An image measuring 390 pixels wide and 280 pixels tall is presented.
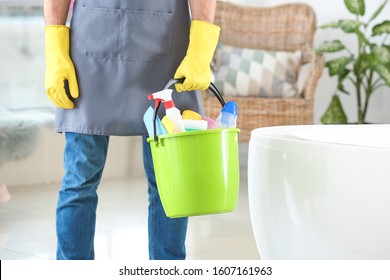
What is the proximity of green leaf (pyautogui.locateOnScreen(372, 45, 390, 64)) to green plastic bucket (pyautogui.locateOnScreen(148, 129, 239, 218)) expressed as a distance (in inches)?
112

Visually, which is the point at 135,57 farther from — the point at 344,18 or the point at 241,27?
the point at 344,18

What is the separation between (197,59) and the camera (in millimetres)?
2170

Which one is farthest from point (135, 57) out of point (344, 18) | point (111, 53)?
point (344, 18)

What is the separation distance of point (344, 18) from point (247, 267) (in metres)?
3.62

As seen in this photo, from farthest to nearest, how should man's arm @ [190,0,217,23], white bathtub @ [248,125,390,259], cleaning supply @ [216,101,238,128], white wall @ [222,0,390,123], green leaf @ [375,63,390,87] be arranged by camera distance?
white wall @ [222,0,390,123]
green leaf @ [375,63,390,87]
man's arm @ [190,0,217,23]
cleaning supply @ [216,101,238,128]
white bathtub @ [248,125,390,259]

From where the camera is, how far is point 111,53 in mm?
2191

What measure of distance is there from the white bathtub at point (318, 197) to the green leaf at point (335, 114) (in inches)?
103

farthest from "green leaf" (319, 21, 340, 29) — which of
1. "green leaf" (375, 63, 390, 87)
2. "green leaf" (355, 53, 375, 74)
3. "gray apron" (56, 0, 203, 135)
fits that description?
"gray apron" (56, 0, 203, 135)

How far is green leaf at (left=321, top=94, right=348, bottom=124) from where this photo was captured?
489cm

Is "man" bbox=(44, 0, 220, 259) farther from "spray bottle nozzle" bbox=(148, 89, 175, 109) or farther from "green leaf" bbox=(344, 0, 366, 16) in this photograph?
"green leaf" bbox=(344, 0, 366, 16)

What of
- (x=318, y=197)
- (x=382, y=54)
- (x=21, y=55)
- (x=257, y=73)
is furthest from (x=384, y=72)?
(x=318, y=197)

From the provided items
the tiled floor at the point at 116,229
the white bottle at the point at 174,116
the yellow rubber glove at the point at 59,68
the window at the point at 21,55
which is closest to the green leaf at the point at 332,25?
the tiled floor at the point at 116,229

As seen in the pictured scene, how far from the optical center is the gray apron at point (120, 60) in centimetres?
A: 218

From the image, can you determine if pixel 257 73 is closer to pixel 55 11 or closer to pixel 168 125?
pixel 55 11
